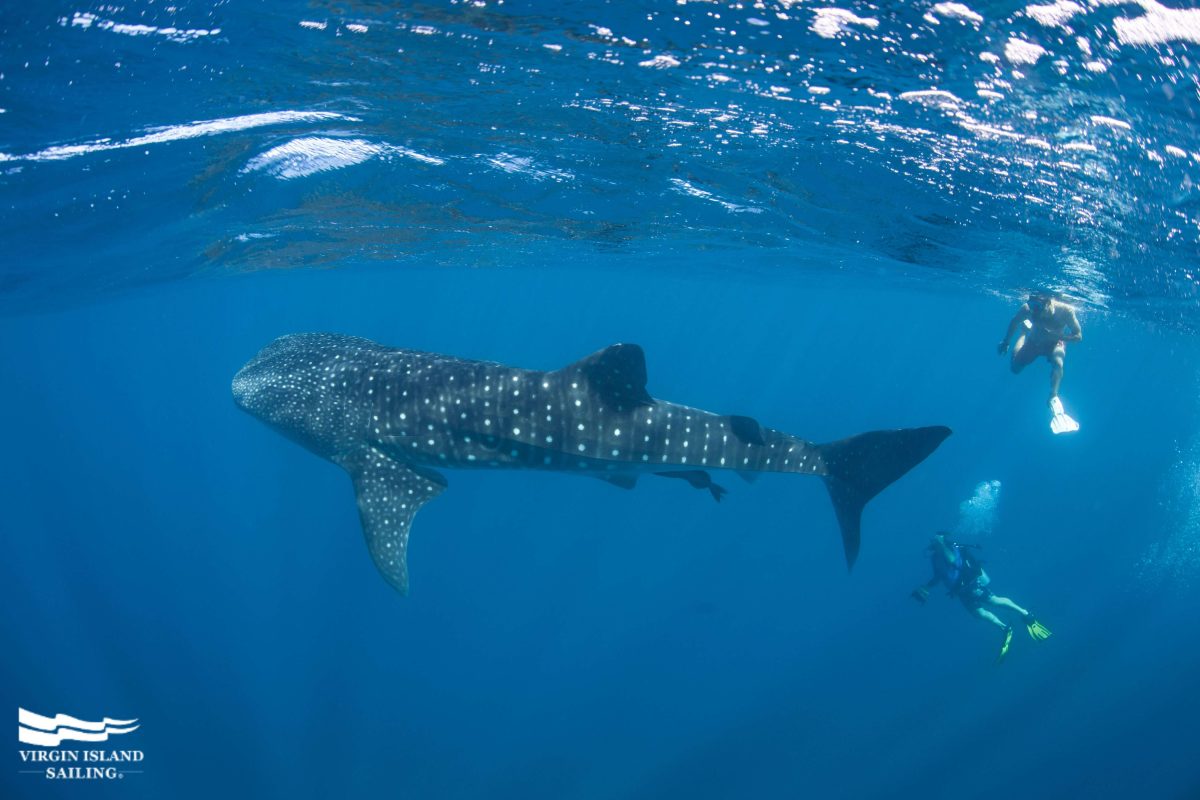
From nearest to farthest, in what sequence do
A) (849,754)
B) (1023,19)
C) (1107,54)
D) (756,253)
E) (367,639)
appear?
(1023,19) → (1107,54) → (849,754) → (367,639) → (756,253)

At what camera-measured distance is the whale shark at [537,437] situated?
767 cm

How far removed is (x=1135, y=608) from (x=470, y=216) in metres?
38.2

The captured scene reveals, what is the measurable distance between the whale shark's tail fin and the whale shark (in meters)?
0.01

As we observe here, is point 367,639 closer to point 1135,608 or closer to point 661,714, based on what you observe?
point 661,714

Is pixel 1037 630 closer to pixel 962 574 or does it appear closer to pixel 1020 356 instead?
pixel 962 574

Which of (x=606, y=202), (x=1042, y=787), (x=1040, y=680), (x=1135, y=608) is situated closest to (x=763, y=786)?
(x=1042, y=787)

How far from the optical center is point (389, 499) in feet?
26.8

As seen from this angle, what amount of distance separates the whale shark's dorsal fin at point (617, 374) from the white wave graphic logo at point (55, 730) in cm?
1633

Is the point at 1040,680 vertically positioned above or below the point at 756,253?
below

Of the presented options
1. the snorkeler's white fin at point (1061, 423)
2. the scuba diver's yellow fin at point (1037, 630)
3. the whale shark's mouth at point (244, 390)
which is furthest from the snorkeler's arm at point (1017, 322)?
the whale shark's mouth at point (244, 390)

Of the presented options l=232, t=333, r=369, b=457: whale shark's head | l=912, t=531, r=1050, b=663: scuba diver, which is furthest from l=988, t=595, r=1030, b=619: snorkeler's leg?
l=232, t=333, r=369, b=457: whale shark's head

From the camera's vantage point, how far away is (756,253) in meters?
25.8

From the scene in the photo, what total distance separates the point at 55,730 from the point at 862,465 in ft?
61.8

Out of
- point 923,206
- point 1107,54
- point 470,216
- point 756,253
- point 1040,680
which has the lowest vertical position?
point 1040,680
